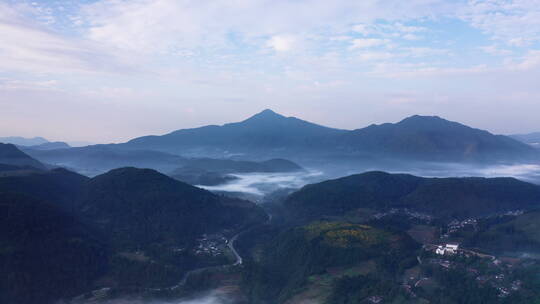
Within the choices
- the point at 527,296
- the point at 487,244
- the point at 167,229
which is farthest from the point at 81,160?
the point at 527,296

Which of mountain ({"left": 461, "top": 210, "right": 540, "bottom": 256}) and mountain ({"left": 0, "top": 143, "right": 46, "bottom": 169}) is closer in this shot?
mountain ({"left": 461, "top": 210, "right": 540, "bottom": 256})

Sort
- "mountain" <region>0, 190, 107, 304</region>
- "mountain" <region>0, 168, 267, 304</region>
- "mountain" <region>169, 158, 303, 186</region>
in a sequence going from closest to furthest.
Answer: "mountain" <region>0, 190, 107, 304</region> → "mountain" <region>0, 168, 267, 304</region> → "mountain" <region>169, 158, 303, 186</region>

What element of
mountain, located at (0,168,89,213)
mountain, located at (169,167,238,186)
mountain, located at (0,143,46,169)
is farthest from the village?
mountain, located at (0,143,46,169)

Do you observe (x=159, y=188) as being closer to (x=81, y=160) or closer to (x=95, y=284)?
(x=95, y=284)

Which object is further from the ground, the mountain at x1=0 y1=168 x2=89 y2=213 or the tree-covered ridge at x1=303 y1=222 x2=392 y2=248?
the mountain at x1=0 y1=168 x2=89 y2=213

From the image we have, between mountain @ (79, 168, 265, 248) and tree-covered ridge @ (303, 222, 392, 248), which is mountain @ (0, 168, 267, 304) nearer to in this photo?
mountain @ (79, 168, 265, 248)

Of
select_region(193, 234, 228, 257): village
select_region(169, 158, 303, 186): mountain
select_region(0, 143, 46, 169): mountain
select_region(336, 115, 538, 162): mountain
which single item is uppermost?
select_region(336, 115, 538, 162): mountain
